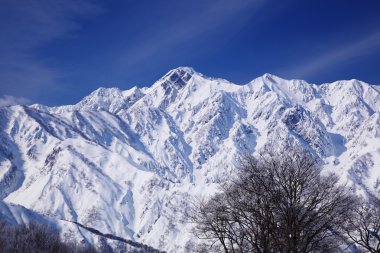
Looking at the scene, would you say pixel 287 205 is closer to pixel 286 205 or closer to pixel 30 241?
pixel 286 205

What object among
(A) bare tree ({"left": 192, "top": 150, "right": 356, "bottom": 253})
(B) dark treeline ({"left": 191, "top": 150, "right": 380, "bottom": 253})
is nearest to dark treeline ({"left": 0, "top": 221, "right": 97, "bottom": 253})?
Answer: (B) dark treeline ({"left": 191, "top": 150, "right": 380, "bottom": 253})

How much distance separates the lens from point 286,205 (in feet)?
79.4

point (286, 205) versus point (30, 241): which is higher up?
point (30, 241)

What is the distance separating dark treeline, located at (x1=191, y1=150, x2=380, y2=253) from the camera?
24234 millimetres

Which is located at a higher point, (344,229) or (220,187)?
(220,187)

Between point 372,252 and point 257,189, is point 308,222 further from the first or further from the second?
point 372,252

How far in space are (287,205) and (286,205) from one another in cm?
6

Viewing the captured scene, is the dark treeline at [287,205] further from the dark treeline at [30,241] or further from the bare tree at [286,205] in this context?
the dark treeline at [30,241]

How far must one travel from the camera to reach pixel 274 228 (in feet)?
81.1

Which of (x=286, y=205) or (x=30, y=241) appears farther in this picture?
(x=30, y=241)

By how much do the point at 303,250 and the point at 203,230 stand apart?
17.9 ft

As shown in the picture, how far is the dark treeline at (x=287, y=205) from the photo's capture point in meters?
24.2

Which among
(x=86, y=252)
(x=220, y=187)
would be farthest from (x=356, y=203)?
(x=86, y=252)

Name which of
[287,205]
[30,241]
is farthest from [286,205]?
[30,241]
